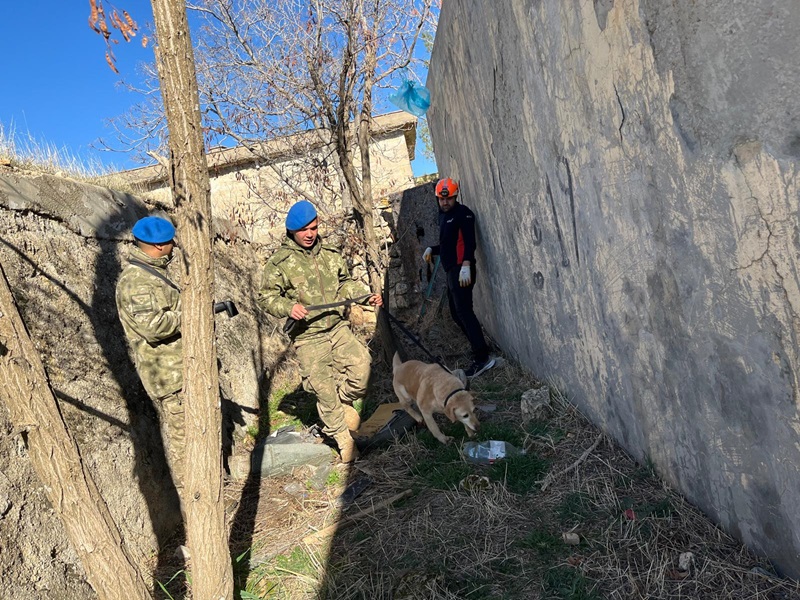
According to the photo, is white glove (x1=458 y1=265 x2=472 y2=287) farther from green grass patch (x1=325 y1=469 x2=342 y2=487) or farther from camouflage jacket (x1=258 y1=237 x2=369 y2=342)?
green grass patch (x1=325 y1=469 x2=342 y2=487)

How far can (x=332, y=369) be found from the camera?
188 inches

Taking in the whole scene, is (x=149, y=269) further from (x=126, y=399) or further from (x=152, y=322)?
(x=126, y=399)

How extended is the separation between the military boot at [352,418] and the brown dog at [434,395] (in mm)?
502

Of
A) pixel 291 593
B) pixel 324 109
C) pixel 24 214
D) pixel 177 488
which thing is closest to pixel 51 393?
pixel 291 593

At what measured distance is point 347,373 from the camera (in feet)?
16.0

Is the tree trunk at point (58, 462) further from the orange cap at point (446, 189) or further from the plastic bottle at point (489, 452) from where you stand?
the orange cap at point (446, 189)

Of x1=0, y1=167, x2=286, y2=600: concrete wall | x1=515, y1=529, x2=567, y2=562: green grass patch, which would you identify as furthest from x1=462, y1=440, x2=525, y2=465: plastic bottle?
x1=0, y1=167, x2=286, y2=600: concrete wall

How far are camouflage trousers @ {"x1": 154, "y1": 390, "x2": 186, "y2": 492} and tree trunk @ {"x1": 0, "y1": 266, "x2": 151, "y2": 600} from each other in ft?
6.11

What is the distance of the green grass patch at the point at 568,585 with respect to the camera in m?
2.30

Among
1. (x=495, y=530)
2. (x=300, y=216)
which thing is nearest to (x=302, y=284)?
(x=300, y=216)

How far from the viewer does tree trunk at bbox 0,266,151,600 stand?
1888mm

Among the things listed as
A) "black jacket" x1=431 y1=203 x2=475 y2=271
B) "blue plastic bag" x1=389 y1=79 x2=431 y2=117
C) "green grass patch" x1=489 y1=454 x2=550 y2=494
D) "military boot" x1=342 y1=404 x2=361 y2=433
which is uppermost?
"blue plastic bag" x1=389 y1=79 x2=431 y2=117

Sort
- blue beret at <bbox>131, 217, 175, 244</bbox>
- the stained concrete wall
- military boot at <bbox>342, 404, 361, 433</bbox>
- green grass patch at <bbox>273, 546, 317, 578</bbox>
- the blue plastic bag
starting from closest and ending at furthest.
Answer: the stained concrete wall → green grass patch at <bbox>273, 546, 317, 578</bbox> → blue beret at <bbox>131, 217, 175, 244</bbox> → military boot at <bbox>342, 404, 361, 433</bbox> → the blue plastic bag

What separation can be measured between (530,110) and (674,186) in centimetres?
165
